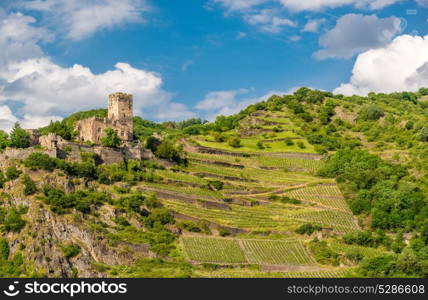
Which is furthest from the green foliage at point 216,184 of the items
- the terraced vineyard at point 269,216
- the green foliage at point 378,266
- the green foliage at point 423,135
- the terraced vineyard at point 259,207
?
the green foliage at point 423,135

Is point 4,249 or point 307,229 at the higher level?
point 307,229

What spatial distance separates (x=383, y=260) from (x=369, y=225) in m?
12.9

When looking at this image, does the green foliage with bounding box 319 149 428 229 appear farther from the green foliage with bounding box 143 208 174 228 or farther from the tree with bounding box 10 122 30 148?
the tree with bounding box 10 122 30 148

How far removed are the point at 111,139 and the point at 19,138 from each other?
30.6 ft

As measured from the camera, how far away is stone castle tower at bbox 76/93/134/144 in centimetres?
8888

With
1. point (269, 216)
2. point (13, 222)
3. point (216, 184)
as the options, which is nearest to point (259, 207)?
point (269, 216)

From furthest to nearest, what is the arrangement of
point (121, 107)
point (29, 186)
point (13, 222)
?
point (121, 107) → point (29, 186) → point (13, 222)

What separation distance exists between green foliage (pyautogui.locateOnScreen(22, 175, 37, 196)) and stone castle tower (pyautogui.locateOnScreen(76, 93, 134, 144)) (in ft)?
43.3

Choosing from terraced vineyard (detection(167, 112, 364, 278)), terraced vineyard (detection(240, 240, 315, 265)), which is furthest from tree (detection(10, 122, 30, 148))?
terraced vineyard (detection(240, 240, 315, 265))

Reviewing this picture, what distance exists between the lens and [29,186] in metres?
75.2

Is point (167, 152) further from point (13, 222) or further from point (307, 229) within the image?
point (13, 222)

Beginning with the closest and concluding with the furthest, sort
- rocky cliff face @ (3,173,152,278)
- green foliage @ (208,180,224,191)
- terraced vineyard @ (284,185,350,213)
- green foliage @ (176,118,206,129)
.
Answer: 1. rocky cliff face @ (3,173,152,278)
2. green foliage @ (208,180,224,191)
3. terraced vineyard @ (284,185,350,213)
4. green foliage @ (176,118,206,129)

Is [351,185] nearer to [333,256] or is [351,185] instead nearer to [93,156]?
[333,256]

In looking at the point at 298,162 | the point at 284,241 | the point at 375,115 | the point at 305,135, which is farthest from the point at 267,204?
the point at 375,115
